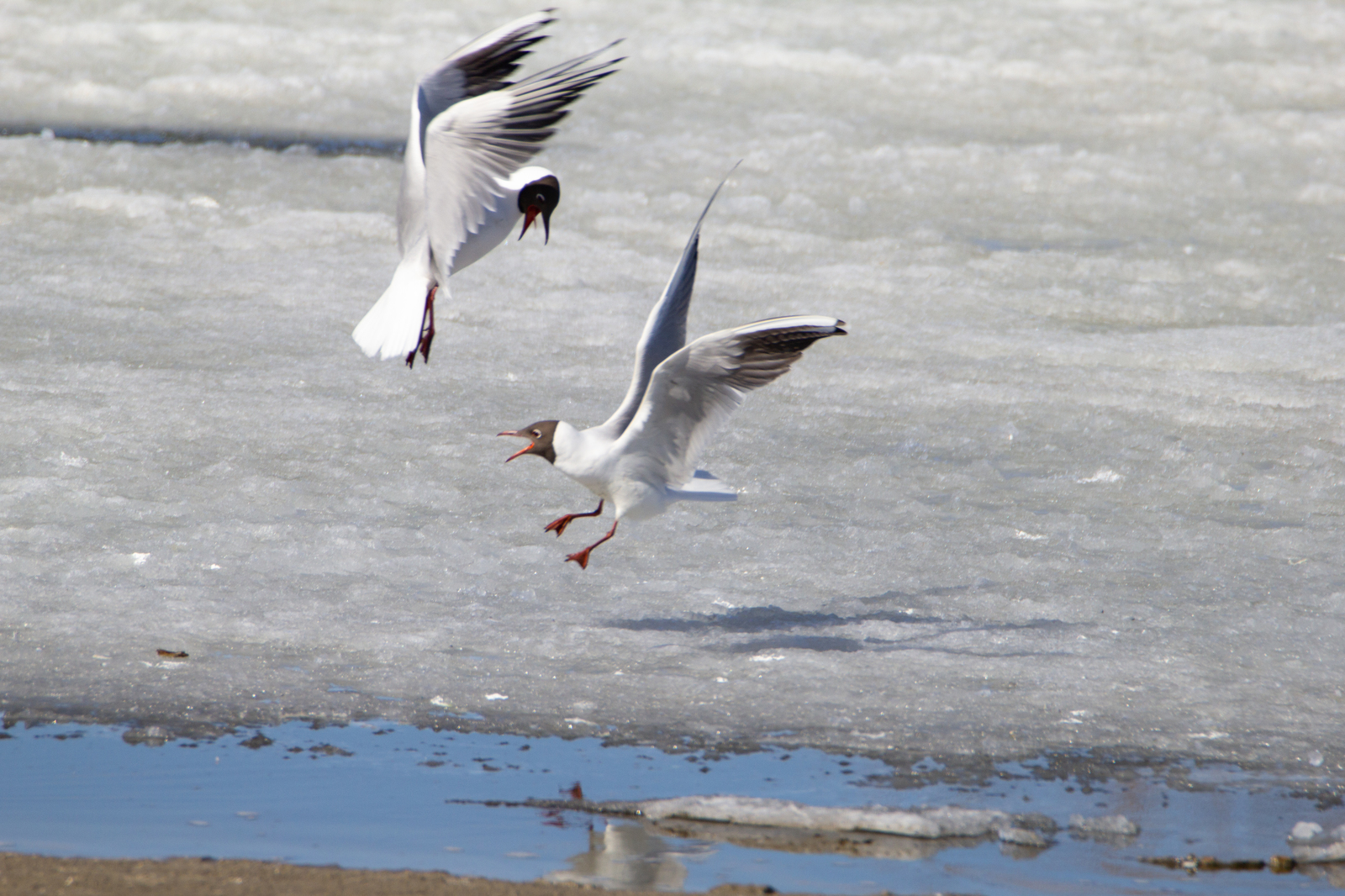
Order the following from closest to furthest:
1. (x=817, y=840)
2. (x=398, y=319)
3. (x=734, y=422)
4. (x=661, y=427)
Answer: (x=817, y=840)
(x=661, y=427)
(x=398, y=319)
(x=734, y=422)

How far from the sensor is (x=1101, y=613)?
401 centimetres

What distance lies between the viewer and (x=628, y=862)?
253cm

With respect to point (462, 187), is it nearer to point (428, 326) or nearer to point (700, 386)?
point (428, 326)

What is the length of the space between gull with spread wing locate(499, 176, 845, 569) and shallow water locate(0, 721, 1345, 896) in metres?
0.95

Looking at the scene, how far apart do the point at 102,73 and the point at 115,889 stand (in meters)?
9.43

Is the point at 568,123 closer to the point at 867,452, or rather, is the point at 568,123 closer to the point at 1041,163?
the point at 1041,163

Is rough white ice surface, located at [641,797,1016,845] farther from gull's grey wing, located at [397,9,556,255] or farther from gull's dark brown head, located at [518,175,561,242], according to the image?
gull's grey wing, located at [397,9,556,255]

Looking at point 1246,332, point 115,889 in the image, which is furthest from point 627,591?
point 1246,332

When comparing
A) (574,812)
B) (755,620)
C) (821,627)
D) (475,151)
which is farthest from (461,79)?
(574,812)

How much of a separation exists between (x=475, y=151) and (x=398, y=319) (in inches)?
23.1

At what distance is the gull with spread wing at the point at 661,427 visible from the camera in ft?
12.0

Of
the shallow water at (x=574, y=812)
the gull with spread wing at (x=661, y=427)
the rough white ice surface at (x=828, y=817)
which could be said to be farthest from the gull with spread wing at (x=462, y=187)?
the rough white ice surface at (x=828, y=817)

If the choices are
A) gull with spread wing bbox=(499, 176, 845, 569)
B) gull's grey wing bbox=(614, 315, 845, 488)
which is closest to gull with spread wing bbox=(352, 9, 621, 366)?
gull with spread wing bbox=(499, 176, 845, 569)

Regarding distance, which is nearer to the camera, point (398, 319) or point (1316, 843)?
point (1316, 843)
